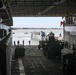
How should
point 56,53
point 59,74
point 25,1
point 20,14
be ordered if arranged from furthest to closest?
1. point 20,14
2. point 25,1
3. point 56,53
4. point 59,74

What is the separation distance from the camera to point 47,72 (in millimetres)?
25797

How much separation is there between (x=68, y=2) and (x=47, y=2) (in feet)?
10.4

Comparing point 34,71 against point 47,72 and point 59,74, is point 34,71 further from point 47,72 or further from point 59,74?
point 59,74

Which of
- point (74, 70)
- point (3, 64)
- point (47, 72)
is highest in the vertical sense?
point (3, 64)

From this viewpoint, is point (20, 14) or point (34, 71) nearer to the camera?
point (34, 71)

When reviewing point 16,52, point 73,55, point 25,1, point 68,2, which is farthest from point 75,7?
point 73,55

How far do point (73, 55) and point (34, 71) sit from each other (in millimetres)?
10237

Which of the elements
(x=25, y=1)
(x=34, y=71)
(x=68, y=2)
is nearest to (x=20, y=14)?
(x=25, y=1)

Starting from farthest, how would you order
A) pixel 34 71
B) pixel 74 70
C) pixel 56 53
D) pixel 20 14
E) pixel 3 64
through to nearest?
pixel 20 14 < pixel 56 53 < pixel 34 71 < pixel 74 70 < pixel 3 64

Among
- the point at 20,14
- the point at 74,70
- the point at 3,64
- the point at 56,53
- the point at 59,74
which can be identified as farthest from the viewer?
the point at 20,14

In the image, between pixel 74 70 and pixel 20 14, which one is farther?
pixel 20 14

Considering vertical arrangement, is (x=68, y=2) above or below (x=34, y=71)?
above

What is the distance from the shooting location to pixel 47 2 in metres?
36.0

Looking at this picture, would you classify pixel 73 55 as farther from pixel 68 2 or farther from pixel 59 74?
pixel 68 2
